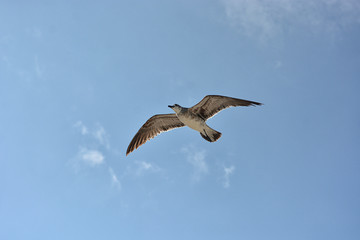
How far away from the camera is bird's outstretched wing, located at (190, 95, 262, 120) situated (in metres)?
12.8

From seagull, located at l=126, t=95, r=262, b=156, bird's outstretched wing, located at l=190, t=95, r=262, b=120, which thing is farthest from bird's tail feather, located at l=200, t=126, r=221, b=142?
bird's outstretched wing, located at l=190, t=95, r=262, b=120

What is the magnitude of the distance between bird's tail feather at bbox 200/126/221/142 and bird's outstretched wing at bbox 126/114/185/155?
1.38 m

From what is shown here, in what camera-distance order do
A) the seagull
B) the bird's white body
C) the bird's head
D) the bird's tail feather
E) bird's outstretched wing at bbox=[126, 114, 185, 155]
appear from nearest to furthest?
the seagull → the bird's white body → the bird's tail feather → the bird's head → bird's outstretched wing at bbox=[126, 114, 185, 155]

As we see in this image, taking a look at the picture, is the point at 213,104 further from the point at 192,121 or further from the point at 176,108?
the point at 176,108

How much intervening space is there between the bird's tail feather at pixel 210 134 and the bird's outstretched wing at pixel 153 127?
1383mm

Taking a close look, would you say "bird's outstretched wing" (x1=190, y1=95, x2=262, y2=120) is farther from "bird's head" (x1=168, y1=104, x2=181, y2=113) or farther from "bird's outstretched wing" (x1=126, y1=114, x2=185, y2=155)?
"bird's outstretched wing" (x1=126, y1=114, x2=185, y2=155)

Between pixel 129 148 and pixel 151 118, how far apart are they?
1.66 metres

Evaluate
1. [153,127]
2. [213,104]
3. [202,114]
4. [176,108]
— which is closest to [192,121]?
[202,114]

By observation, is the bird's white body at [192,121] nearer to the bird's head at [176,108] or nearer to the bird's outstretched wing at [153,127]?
the bird's head at [176,108]

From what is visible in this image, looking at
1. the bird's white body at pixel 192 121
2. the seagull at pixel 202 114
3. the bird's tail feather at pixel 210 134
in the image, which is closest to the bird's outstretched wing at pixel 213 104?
the seagull at pixel 202 114

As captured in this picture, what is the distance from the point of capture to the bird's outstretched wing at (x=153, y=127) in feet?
47.6

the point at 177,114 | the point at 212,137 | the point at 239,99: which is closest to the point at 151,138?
the point at 177,114

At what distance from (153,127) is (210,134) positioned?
272 cm

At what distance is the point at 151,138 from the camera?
1475 centimetres
